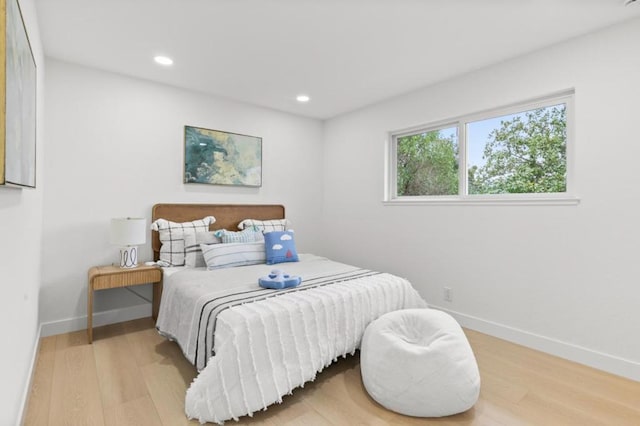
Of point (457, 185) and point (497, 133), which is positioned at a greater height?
point (497, 133)

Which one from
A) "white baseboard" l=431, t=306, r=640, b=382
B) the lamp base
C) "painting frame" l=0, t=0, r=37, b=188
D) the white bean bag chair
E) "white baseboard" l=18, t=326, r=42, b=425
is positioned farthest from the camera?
the lamp base

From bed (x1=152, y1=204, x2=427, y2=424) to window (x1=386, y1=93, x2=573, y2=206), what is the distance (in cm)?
132

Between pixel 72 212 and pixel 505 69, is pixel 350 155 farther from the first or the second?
pixel 72 212

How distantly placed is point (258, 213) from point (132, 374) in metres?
2.24

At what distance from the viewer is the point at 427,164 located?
3.71 metres

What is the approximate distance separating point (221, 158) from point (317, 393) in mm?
2766

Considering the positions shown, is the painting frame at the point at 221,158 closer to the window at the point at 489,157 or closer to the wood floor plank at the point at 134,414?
the window at the point at 489,157

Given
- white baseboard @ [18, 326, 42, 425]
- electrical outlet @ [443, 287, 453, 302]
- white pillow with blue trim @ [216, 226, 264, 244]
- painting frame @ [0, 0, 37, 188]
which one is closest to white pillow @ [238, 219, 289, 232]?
white pillow with blue trim @ [216, 226, 264, 244]

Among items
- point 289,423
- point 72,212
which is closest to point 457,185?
point 289,423

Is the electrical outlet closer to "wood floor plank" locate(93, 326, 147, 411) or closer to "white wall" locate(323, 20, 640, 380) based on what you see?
"white wall" locate(323, 20, 640, 380)

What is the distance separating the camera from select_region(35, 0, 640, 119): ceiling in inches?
84.0

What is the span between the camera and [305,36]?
248cm

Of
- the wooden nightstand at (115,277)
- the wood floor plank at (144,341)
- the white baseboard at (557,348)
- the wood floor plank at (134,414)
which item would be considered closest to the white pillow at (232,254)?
the wooden nightstand at (115,277)

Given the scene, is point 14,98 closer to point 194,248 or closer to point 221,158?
point 194,248
